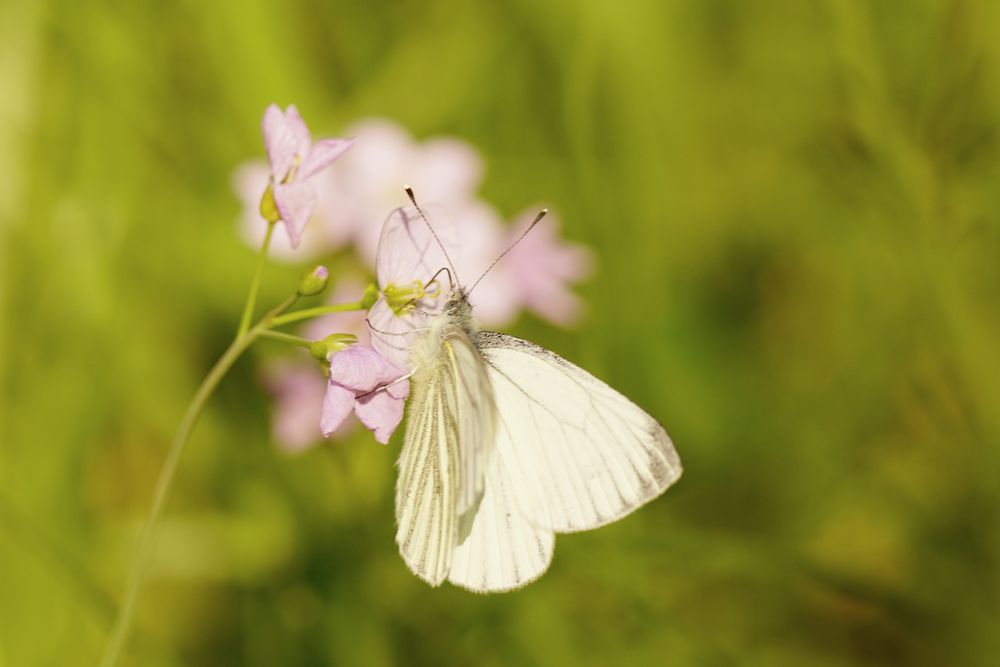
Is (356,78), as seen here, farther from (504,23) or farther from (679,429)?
(679,429)

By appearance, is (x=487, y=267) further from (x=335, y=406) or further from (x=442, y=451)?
(x=335, y=406)

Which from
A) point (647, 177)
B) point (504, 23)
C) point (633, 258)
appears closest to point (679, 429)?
point (633, 258)

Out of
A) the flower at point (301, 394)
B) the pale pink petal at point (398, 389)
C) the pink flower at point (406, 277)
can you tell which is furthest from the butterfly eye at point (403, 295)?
the flower at point (301, 394)

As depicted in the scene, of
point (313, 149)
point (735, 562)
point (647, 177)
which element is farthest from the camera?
point (647, 177)

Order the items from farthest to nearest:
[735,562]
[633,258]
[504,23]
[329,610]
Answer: [504,23]
[633,258]
[329,610]
[735,562]

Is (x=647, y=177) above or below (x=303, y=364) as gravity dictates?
above

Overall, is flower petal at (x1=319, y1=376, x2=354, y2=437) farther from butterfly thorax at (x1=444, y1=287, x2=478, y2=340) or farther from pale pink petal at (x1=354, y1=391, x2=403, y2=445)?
butterfly thorax at (x1=444, y1=287, x2=478, y2=340)

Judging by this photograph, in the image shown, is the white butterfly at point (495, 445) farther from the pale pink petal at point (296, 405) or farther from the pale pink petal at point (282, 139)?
the pale pink petal at point (296, 405)

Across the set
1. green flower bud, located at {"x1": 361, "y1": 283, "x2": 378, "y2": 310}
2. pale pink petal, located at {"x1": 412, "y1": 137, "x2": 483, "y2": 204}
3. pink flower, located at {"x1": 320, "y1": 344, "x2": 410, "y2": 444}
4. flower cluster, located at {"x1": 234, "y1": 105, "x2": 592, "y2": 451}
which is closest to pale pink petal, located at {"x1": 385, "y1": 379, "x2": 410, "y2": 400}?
pink flower, located at {"x1": 320, "y1": 344, "x2": 410, "y2": 444}
